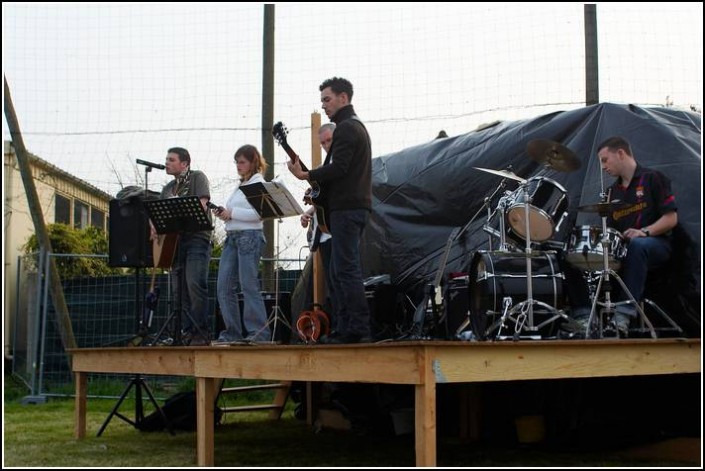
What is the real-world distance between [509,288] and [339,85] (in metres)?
1.36

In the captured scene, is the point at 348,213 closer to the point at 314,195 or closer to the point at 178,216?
the point at 314,195

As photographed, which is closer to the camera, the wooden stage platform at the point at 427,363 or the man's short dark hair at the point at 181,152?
the wooden stage platform at the point at 427,363

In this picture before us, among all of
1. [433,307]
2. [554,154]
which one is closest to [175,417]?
[433,307]

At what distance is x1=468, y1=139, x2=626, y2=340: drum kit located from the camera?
4656 millimetres

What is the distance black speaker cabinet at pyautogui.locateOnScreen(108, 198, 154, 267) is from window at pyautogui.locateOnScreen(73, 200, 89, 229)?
4.18 m

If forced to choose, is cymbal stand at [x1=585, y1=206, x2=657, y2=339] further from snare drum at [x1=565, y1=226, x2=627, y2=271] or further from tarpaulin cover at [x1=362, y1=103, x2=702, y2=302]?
tarpaulin cover at [x1=362, y1=103, x2=702, y2=302]

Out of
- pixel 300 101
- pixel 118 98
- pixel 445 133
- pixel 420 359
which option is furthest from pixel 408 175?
pixel 420 359

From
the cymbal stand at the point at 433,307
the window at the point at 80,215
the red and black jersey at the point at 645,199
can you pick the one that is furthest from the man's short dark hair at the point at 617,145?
the window at the point at 80,215

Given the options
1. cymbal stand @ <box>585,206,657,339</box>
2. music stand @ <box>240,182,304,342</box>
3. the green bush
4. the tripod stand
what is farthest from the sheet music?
the green bush

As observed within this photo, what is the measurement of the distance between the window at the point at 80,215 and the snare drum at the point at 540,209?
6625mm

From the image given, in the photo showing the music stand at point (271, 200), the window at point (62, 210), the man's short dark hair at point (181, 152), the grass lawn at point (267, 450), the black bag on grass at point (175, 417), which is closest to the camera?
the grass lawn at point (267, 450)

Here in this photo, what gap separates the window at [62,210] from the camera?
35.5 ft

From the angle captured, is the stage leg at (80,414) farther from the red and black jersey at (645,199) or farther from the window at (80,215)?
the window at (80,215)

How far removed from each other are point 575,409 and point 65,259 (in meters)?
6.34
